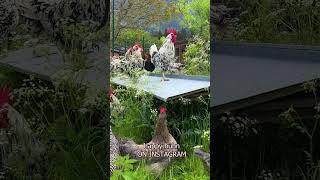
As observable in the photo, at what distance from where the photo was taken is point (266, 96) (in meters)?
4.36

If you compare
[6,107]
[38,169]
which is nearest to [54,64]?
[6,107]

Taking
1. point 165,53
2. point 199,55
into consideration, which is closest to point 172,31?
point 165,53

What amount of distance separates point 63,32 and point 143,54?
643 millimetres

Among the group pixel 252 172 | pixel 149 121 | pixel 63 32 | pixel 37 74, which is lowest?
pixel 252 172

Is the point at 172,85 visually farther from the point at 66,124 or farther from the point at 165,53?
the point at 66,124

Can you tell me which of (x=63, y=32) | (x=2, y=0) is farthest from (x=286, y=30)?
(x=2, y=0)

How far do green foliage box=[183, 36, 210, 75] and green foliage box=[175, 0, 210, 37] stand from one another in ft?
0.23

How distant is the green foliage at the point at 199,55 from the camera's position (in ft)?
14.0

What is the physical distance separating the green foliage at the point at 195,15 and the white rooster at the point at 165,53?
125 millimetres

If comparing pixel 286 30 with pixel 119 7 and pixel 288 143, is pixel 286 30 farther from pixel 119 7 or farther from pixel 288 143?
pixel 119 7

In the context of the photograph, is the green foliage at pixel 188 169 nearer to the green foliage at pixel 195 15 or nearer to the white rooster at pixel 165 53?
the white rooster at pixel 165 53

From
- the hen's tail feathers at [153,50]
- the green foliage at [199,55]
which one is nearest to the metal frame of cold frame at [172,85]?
the green foliage at [199,55]

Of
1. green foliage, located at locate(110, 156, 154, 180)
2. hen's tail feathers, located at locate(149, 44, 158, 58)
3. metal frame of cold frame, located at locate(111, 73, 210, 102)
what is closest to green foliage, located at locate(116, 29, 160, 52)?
hen's tail feathers, located at locate(149, 44, 158, 58)

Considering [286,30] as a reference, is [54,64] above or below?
below
